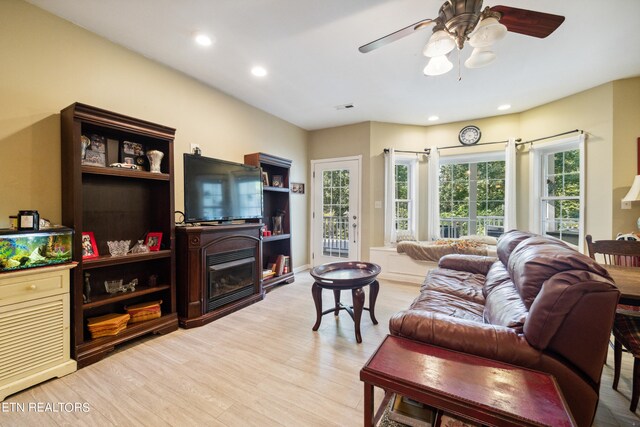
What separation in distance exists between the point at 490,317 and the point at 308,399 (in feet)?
4.13

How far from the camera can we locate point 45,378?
5.94 feet

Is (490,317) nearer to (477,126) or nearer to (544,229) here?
(544,229)

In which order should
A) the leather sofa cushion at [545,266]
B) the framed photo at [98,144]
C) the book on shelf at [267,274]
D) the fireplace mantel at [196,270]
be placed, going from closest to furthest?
the leather sofa cushion at [545,266] < the framed photo at [98,144] < the fireplace mantel at [196,270] < the book on shelf at [267,274]

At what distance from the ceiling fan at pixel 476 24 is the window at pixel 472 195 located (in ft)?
10.7

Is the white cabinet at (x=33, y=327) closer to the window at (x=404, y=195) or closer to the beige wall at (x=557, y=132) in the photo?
the beige wall at (x=557, y=132)

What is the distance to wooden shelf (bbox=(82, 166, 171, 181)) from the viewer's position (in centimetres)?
209

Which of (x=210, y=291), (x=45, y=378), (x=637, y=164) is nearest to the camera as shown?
(x=45, y=378)

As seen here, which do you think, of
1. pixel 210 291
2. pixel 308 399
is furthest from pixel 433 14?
pixel 210 291

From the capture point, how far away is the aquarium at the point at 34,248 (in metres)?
1.69

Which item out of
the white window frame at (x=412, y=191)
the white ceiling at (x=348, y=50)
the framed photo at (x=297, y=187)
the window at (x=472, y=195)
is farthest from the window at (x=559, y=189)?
the framed photo at (x=297, y=187)

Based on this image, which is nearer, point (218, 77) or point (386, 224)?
point (218, 77)

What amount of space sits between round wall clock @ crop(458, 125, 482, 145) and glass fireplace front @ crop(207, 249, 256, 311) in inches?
160

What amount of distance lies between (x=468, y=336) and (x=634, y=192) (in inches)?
129

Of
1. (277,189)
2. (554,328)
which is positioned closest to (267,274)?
(277,189)
